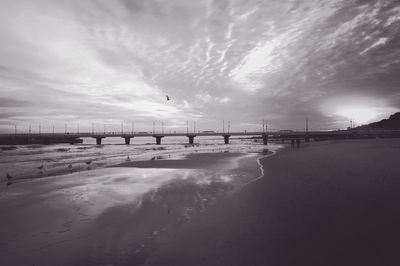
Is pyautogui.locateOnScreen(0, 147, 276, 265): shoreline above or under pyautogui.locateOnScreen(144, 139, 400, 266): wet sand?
under

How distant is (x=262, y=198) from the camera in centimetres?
856

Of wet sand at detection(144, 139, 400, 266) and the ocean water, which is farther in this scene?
the ocean water

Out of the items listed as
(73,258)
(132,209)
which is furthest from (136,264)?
(132,209)

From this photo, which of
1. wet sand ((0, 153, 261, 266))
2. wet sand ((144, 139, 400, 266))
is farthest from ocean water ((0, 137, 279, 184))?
wet sand ((144, 139, 400, 266))

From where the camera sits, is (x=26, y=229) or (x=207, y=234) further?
(x=26, y=229)

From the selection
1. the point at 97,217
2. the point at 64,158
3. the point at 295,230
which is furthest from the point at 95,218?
the point at 64,158

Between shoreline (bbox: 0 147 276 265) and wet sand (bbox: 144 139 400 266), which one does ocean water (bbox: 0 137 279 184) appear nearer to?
shoreline (bbox: 0 147 276 265)

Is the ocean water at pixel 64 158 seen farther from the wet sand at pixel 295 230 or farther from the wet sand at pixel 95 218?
the wet sand at pixel 295 230

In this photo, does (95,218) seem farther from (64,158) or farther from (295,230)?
(64,158)

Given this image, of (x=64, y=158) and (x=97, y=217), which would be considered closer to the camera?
(x=97, y=217)

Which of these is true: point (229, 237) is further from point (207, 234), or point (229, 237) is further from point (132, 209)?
point (132, 209)

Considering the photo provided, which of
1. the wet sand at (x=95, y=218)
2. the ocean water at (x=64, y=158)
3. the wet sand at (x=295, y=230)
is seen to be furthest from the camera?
the ocean water at (x=64, y=158)

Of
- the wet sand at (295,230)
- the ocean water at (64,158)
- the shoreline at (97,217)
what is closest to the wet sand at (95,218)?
the shoreline at (97,217)

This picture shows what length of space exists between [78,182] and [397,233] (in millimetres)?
13532
